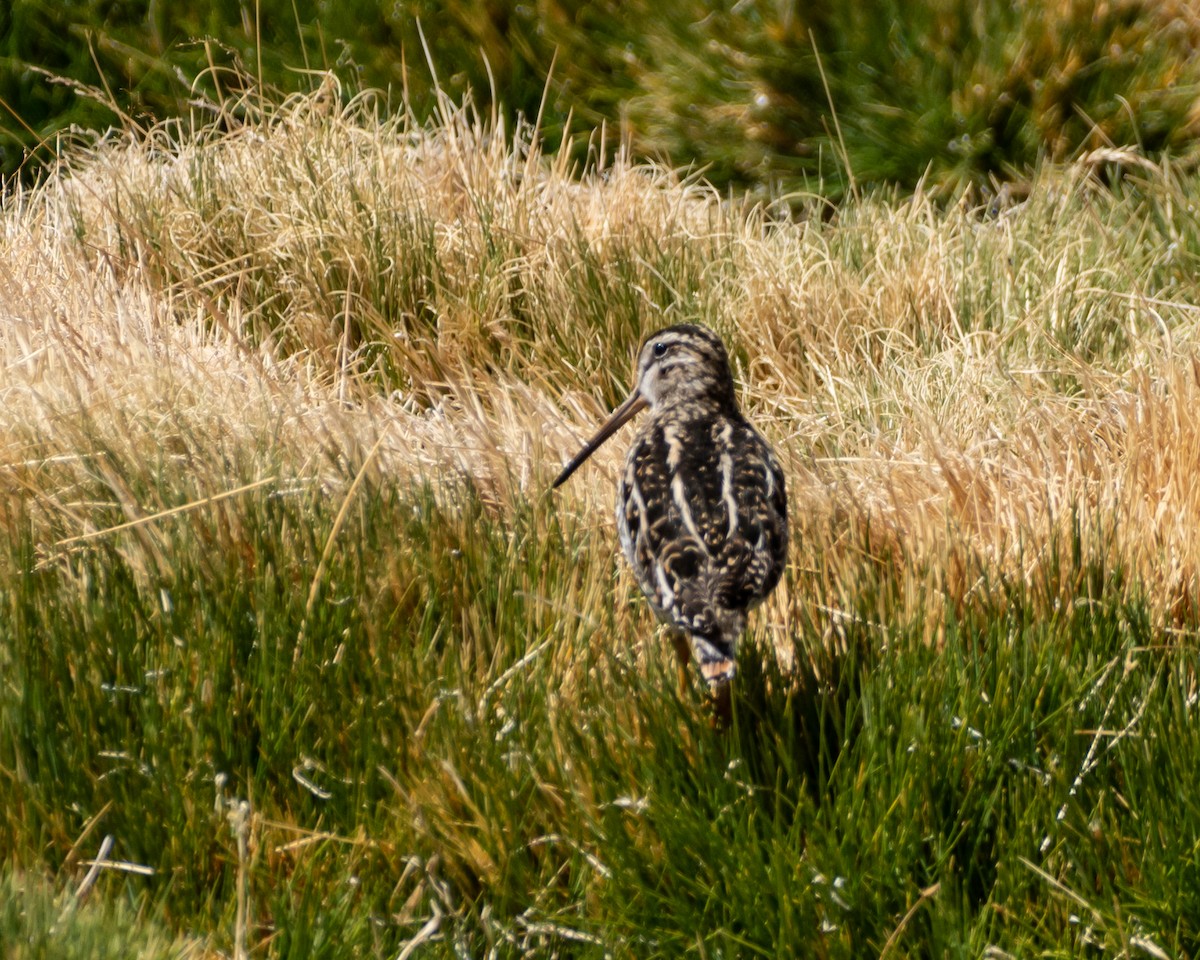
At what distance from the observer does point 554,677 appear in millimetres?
3402

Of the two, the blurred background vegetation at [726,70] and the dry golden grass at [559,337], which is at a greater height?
the blurred background vegetation at [726,70]

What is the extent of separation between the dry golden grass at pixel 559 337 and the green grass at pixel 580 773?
44cm

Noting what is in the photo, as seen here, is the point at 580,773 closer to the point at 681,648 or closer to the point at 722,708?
the point at 722,708

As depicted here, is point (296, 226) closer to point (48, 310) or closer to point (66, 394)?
point (48, 310)

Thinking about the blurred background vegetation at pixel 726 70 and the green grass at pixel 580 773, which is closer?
the green grass at pixel 580 773

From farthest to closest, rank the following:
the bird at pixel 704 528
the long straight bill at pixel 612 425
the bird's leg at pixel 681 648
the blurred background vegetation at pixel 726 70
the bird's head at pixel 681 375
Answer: the blurred background vegetation at pixel 726 70 → the bird's head at pixel 681 375 → the long straight bill at pixel 612 425 → the bird's leg at pixel 681 648 → the bird at pixel 704 528

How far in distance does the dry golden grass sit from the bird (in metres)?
0.38

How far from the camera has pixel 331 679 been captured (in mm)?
3318

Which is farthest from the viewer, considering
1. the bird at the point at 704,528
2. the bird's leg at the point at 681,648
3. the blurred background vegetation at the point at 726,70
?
the blurred background vegetation at the point at 726,70

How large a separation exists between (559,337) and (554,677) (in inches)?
115

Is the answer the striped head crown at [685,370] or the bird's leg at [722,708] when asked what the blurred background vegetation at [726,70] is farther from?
the bird's leg at [722,708]

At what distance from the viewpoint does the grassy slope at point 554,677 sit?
2891 millimetres

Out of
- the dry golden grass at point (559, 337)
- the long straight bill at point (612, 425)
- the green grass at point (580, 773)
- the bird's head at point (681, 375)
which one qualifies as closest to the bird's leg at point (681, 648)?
the green grass at point (580, 773)

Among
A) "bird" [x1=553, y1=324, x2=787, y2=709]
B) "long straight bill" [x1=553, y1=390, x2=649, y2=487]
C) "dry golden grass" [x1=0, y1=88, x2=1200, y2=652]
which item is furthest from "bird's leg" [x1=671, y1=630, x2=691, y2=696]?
"long straight bill" [x1=553, y1=390, x2=649, y2=487]
